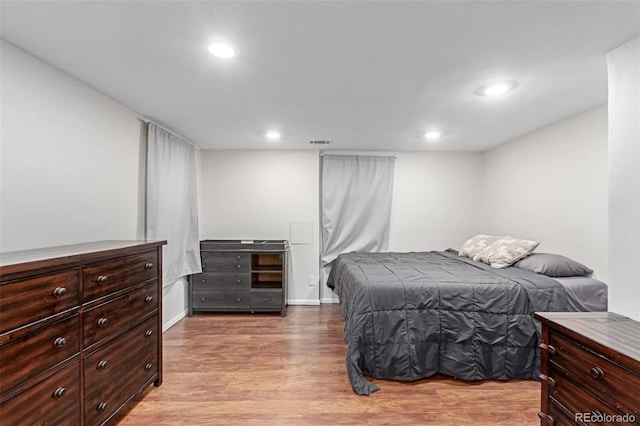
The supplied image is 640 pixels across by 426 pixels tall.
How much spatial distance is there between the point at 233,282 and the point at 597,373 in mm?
3555

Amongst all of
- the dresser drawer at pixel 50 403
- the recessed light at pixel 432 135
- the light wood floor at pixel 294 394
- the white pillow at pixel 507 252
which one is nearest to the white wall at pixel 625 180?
the light wood floor at pixel 294 394

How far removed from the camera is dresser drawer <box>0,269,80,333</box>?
1122 mm

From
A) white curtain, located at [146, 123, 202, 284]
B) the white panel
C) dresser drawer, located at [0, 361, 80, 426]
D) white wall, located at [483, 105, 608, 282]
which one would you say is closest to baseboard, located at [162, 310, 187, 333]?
white curtain, located at [146, 123, 202, 284]

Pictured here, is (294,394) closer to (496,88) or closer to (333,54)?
(333,54)

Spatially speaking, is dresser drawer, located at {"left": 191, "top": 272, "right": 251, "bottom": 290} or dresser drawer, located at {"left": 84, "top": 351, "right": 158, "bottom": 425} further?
dresser drawer, located at {"left": 191, "top": 272, "right": 251, "bottom": 290}

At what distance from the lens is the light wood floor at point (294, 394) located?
73.3 inches

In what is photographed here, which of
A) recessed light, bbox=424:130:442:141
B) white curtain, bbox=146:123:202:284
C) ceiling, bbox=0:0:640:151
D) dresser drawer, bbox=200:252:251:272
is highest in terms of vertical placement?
recessed light, bbox=424:130:442:141

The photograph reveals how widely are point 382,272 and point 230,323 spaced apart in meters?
2.09

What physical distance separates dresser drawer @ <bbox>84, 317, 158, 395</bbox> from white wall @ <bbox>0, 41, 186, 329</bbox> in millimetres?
786

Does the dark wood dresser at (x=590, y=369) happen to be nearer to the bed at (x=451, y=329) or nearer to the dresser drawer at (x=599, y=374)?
the dresser drawer at (x=599, y=374)

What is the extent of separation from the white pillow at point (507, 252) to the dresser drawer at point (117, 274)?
3.22m


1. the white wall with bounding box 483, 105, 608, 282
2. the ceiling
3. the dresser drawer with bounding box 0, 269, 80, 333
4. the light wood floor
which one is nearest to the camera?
the dresser drawer with bounding box 0, 269, 80, 333

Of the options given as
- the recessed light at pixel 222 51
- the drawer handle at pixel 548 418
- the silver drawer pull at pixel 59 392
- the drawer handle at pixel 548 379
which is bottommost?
the drawer handle at pixel 548 418

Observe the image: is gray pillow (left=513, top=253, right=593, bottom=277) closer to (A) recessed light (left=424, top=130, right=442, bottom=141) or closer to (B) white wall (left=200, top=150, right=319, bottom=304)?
(A) recessed light (left=424, top=130, right=442, bottom=141)
